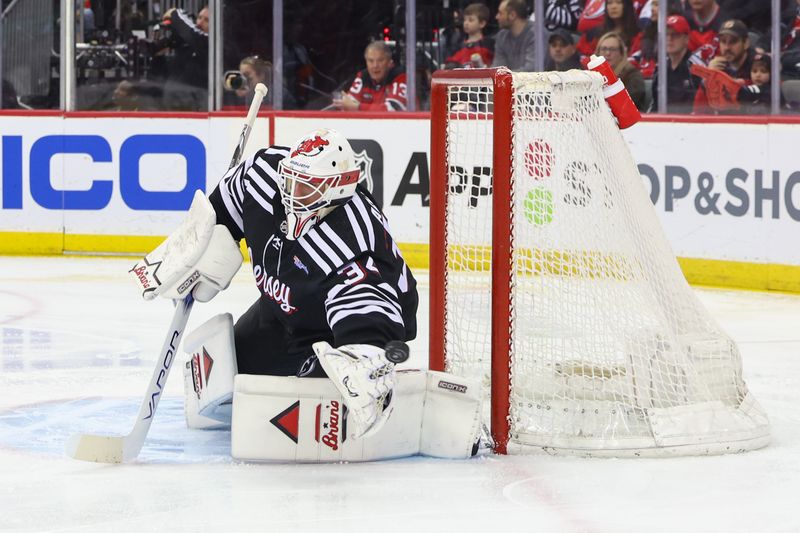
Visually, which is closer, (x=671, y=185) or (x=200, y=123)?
(x=671, y=185)

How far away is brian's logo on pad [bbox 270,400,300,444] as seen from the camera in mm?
3256

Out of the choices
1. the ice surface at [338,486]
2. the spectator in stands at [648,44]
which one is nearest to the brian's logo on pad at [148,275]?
the ice surface at [338,486]

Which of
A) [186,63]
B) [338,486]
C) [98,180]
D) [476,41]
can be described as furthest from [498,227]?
[186,63]

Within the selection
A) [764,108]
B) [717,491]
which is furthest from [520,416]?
[764,108]

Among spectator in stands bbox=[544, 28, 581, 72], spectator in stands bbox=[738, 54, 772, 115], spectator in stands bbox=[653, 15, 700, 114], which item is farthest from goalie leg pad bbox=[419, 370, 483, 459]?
spectator in stands bbox=[544, 28, 581, 72]

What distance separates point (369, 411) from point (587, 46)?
4520 mm

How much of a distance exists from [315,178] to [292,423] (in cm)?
54

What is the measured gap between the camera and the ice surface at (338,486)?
9.41 feet

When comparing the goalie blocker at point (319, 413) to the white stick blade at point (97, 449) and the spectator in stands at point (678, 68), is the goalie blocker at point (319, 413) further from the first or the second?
the spectator in stands at point (678, 68)

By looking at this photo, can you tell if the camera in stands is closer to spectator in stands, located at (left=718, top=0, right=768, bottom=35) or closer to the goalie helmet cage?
spectator in stands, located at (left=718, top=0, right=768, bottom=35)

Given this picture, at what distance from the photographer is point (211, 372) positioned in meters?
3.52

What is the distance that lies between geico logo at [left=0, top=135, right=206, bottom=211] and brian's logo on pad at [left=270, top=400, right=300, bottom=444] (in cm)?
432

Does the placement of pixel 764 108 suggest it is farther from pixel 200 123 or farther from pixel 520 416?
pixel 520 416

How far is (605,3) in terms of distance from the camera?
7176 millimetres
